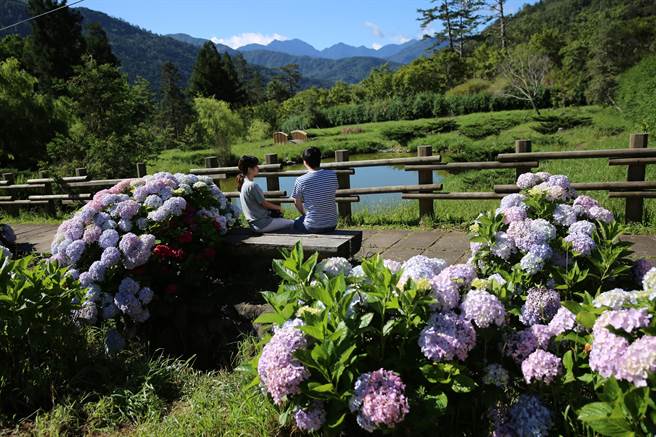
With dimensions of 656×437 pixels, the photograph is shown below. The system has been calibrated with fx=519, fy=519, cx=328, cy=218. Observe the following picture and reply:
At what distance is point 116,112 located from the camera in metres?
13.9

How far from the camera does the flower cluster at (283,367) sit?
71.9 inches

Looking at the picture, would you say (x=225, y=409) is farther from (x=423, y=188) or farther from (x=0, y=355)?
(x=423, y=188)

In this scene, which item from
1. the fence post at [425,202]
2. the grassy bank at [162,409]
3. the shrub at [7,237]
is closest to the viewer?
the grassy bank at [162,409]

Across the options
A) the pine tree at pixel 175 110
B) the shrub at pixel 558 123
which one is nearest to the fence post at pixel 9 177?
the shrub at pixel 558 123

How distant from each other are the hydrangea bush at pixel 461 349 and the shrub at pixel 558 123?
22.4 meters

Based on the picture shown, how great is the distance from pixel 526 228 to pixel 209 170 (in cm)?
555

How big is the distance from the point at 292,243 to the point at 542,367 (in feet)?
7.85

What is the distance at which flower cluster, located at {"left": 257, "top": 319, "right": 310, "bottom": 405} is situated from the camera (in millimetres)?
1827

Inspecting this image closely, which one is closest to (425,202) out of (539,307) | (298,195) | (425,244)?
(425,244)

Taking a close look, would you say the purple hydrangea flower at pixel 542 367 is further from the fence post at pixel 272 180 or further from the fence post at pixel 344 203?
the fence post at pixel 272 180

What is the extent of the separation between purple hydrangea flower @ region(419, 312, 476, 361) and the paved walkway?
2.82 m

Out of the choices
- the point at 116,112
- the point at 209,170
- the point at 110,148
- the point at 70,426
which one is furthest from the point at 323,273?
the point at 116,112

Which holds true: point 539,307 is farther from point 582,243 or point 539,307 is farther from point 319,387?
point 319,387

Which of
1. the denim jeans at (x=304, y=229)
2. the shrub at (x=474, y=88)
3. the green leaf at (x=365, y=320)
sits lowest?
the denim jeans at (x=304, y=229)
